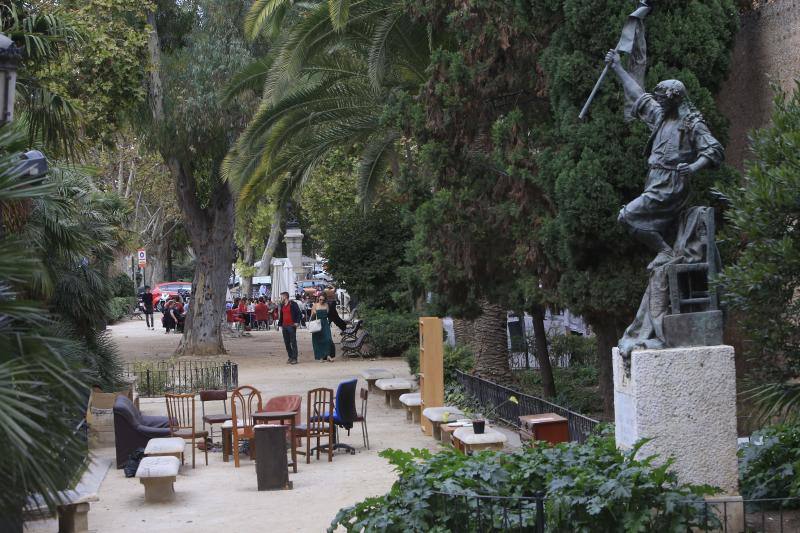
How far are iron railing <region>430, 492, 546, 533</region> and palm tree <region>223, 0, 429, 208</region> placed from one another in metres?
12.1

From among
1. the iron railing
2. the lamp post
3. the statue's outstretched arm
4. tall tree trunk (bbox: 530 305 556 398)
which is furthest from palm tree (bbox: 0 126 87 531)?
tall tree trunk (bbox: 530 305 556 398)

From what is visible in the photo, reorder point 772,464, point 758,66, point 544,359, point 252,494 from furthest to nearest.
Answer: point 544,359 < point 758,66 < point 252,494 < point 772,464

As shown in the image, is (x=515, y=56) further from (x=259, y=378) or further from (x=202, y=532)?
(x=259, y=378)

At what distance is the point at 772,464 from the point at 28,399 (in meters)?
5.82

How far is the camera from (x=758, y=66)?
46.6 ft

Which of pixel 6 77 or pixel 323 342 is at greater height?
pixel 6 77

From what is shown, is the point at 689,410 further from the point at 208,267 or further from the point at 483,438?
the point at 208,267

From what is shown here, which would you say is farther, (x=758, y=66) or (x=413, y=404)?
(x=413, y=404)

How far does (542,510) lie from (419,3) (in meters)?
11.2

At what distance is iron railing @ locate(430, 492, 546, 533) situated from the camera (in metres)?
7.04

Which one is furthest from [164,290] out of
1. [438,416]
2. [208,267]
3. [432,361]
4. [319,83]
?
[438,416]

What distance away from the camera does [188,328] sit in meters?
29.3

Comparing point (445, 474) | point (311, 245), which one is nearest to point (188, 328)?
point (445, 474)

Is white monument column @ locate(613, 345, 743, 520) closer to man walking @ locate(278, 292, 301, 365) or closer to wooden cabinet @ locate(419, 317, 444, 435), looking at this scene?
wooden cabinet @ locate(419, 317, 444, 435)
